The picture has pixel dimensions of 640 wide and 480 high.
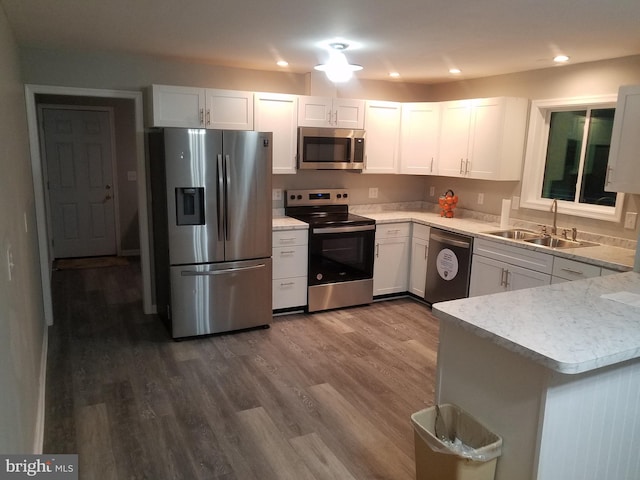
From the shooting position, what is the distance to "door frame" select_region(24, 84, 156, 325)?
12.8 ft

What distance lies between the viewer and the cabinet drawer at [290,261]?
4.42 m

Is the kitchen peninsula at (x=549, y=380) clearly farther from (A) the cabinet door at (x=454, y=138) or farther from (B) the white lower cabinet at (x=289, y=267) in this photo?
(A) the cabinet door at (x=454, y=138)

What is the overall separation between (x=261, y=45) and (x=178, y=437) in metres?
2.73

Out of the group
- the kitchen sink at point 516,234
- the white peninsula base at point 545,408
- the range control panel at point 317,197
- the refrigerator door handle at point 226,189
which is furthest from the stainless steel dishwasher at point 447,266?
the white peninsula base at point 545,408

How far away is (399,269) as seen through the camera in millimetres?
5094

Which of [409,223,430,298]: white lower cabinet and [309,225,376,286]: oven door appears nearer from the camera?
[309,225,376,286]: oven door

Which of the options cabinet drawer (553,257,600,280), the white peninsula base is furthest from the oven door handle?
the white peninsula base

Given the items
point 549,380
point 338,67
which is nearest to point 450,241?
point 338,67

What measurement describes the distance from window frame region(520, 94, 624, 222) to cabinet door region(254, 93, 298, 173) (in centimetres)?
222

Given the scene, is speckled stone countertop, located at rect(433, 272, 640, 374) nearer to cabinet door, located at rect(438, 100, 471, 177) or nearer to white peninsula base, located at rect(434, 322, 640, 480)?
white peninsula base, located at rect(434, 322, 640, 480)

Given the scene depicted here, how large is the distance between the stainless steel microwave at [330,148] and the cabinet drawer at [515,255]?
1.49 m

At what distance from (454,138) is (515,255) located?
1529mm

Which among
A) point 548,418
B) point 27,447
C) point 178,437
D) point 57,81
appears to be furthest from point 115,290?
point 548,418
